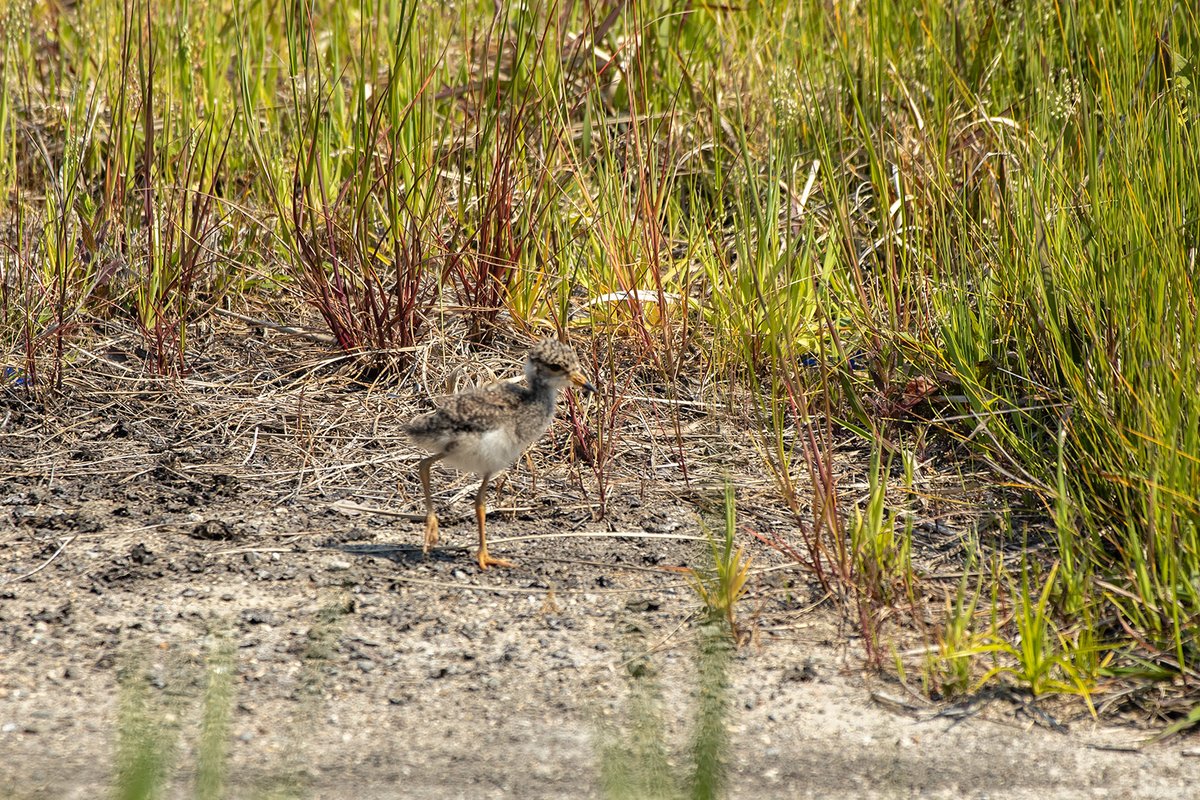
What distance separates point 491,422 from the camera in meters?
3.55

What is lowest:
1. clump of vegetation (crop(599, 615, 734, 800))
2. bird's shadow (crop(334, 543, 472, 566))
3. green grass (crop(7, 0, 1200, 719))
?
bird's shadow (crop(334, 543, 472, 566))

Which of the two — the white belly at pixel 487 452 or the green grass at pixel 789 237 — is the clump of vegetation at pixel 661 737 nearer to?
the green grass at pixel 789 237

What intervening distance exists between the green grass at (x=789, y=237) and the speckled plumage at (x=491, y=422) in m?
0.43

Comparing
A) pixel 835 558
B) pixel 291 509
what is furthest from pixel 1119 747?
pixel 291 509

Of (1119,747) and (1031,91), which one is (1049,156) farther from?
(1119,747)

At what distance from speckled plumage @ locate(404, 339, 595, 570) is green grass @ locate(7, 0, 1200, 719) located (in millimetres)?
428

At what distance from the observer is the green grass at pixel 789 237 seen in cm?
321

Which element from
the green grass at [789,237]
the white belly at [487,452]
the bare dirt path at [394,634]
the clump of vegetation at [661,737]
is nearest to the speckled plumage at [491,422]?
the white belly at [487,452]

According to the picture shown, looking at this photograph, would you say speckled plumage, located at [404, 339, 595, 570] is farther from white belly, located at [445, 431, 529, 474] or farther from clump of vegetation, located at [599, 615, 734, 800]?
clump of vegetation, located at [599, 615, 734, 800]

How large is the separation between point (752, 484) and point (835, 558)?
0.77m

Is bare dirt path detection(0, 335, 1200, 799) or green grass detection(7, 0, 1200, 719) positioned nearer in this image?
bare dirt path detection(0, 335, 1200, 799)

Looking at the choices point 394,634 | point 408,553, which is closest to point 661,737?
point 394,634

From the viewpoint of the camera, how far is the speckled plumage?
3.53 meters

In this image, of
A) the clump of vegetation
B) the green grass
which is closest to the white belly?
the green grass
